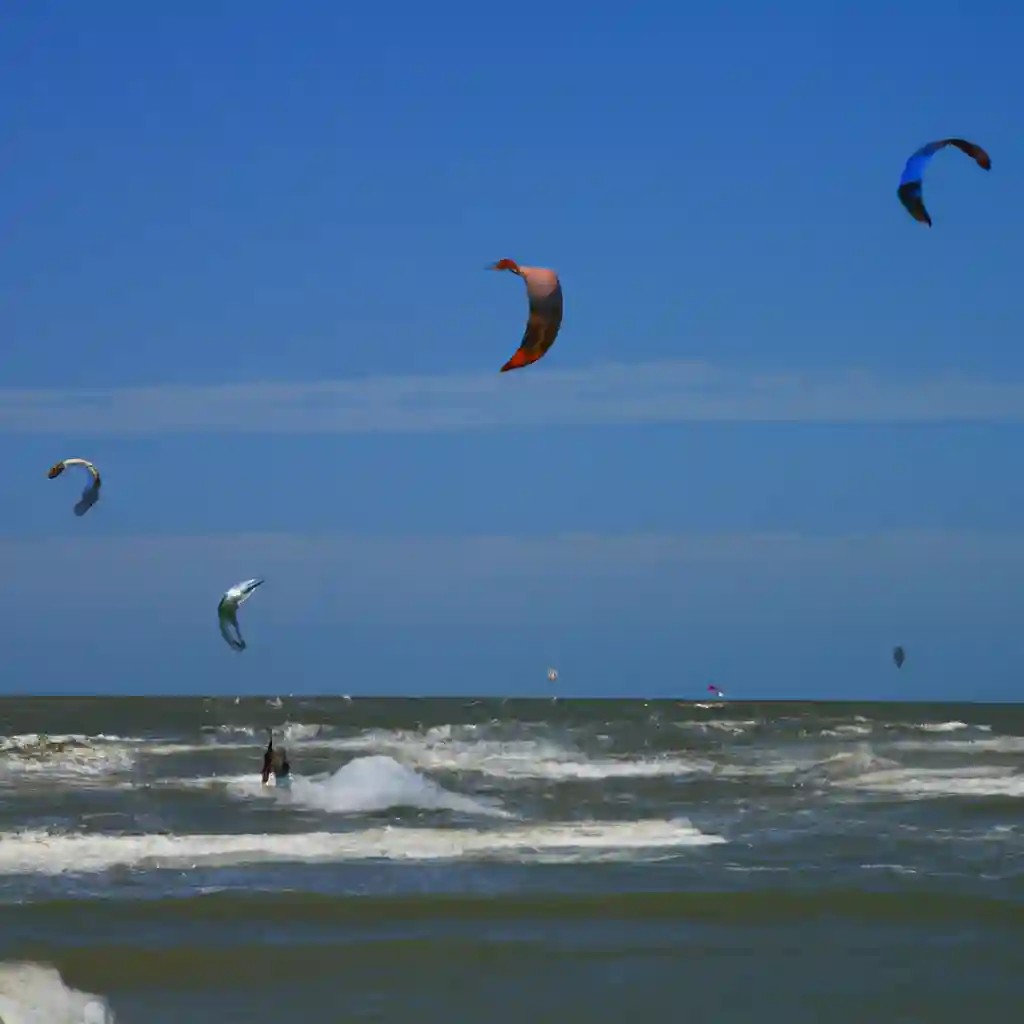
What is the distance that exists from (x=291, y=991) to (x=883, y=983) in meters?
4.14

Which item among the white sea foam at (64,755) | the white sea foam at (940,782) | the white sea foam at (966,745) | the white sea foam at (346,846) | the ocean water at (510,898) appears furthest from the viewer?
the white sea foam at (966,745)

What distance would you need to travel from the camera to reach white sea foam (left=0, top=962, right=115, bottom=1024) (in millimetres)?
11469

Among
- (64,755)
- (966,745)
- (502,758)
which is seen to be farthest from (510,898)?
(966,745)

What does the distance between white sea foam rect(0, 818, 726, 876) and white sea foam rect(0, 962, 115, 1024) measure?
235 inches

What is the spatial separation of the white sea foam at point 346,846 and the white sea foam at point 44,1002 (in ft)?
19.6

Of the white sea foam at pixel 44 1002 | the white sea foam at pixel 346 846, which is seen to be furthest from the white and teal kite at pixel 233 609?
the white sea foam at pixel 44 1002

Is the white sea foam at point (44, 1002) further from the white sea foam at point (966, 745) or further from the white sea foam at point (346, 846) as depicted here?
the white sea foam at point (966, 745)

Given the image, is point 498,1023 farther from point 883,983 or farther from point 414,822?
point 414,822

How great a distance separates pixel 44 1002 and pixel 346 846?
886 cm

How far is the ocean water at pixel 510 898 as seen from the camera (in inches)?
486

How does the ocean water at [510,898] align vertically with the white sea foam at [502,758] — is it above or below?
below

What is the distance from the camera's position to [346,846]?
20.6 meters

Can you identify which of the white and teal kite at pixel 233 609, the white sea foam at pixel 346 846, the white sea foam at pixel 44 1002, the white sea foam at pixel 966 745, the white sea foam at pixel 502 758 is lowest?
the white sea foam at pixel 44 1002

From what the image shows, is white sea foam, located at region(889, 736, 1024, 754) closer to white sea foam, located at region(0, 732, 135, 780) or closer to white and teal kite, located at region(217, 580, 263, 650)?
white sea foam, located at region(0, 732, 135, 780)
